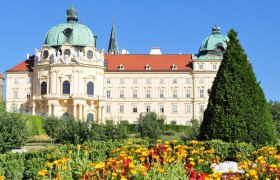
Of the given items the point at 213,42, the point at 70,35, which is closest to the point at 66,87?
the point at 70,35

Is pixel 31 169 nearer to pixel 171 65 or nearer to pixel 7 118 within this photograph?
pixel 7 118

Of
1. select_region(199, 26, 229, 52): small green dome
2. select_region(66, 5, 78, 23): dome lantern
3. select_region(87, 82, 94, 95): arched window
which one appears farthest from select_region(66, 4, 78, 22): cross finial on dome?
select_region(199, 26, 229, 52): small green dome

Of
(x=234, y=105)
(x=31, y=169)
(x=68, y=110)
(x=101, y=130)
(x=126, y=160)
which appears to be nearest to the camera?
(x=126, y=160)

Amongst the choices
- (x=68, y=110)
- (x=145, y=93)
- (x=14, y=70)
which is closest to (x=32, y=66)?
(x=14, y=70)

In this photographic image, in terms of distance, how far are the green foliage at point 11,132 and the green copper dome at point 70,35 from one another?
1658 inches

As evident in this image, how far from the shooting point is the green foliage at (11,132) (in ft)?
89.4

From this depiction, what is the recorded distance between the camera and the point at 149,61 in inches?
2921

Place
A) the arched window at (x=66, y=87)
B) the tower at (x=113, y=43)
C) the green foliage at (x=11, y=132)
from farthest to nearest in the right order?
the tower at (x=113, y=43)
the arched window at (x=66, y=87)
the green foliage at (x=11, y=132)

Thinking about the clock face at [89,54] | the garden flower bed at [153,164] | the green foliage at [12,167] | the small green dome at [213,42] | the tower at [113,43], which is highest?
→ the tower at [113,43]

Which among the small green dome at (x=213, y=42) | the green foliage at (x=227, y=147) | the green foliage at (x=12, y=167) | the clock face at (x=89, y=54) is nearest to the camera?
the green foliage at (x=12, y=167)

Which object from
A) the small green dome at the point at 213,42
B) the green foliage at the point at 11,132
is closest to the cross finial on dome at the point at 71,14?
the small green dome at the point at 213,42

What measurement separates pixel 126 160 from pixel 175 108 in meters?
64.2

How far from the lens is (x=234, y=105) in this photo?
17812 mm

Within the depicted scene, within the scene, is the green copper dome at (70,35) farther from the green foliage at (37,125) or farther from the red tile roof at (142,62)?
the green foliage at (37,125)
